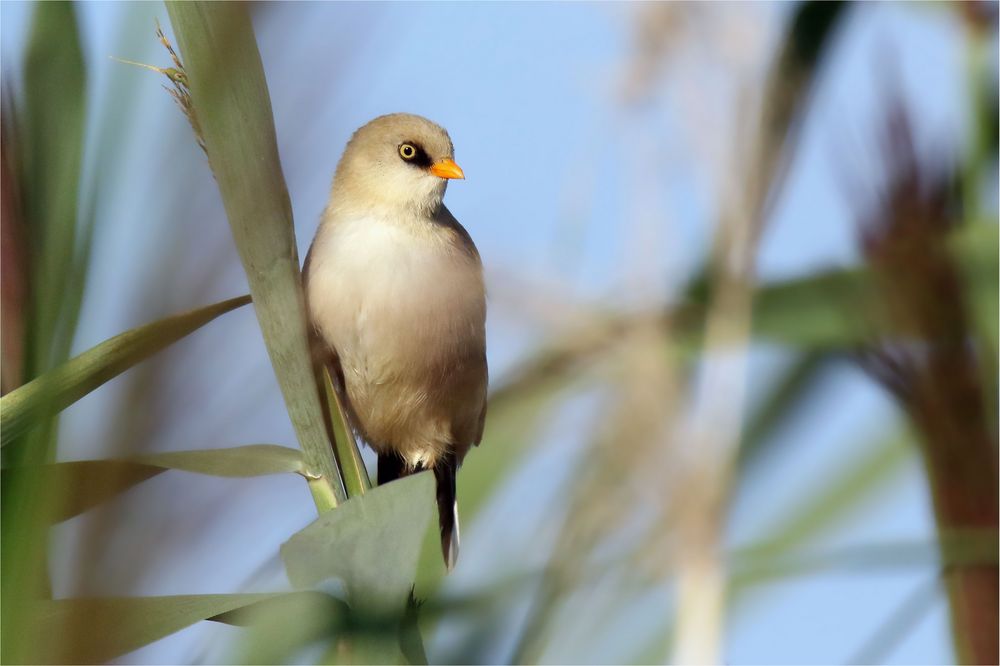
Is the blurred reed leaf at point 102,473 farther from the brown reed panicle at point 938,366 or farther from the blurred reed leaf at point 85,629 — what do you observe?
the brown reed panicle at point 938,366

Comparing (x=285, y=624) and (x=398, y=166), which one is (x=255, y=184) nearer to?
(x=285, y=624)

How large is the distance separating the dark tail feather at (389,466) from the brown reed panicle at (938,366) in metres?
2.41

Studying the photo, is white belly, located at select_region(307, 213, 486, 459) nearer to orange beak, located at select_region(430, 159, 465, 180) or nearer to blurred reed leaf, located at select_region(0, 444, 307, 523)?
orange beak, located at select_region(430, 159, 465, 180)

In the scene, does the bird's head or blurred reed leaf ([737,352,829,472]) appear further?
the bird's head

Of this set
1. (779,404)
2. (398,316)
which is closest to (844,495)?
(779,404)

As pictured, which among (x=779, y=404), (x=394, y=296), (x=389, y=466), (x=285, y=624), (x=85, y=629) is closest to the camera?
(x=85, y=629)

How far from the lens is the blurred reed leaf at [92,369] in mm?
592

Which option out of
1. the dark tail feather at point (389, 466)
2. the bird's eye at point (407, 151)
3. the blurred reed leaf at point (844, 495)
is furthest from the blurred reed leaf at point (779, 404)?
the dark tail feather at point (389, 466)

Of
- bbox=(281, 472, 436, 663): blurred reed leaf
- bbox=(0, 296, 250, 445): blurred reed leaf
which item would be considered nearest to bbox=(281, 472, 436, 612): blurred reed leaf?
bbox=(281, 472, 436, 663): blurred reed leaf

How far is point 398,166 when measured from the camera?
10.4 ft

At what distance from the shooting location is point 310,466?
1323 millimetres

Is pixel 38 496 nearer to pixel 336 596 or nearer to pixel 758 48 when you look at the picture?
pixel 336 596

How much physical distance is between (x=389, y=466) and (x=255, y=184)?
8.05 feet

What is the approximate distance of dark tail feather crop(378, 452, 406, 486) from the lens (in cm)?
342
